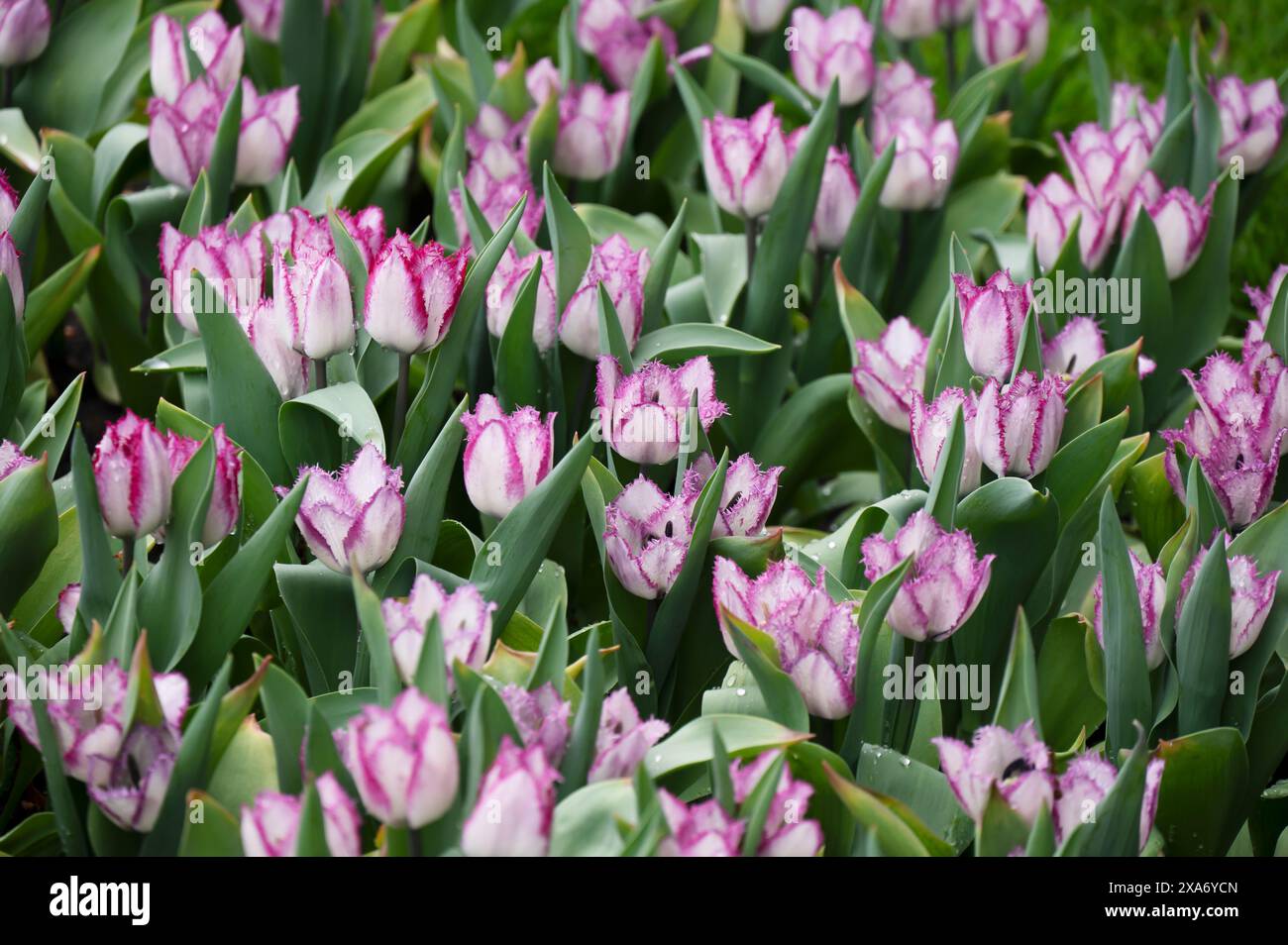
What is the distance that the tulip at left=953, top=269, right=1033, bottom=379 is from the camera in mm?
1469

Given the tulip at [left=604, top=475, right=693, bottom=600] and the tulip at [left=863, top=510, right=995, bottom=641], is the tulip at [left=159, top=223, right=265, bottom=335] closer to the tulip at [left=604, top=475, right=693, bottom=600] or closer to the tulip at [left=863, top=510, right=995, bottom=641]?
the tulip at [left=604, top=475, right=693, bottom=600]

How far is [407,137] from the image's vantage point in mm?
2256

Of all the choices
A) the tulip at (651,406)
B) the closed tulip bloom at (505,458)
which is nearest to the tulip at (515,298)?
the tulip at (651,406)

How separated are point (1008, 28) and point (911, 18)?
198 mm

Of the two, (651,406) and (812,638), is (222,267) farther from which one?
(812,638)

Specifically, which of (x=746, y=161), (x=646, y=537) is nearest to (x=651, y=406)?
(x=646, y=537)

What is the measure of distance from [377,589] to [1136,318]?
1.09 m

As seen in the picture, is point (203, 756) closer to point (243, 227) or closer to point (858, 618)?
point (858, 618)

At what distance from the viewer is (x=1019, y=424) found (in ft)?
→ 4.46

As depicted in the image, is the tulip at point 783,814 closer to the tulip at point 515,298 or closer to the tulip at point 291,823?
the tulip at point 291,823

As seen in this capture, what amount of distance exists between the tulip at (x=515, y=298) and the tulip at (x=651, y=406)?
0.19 meters

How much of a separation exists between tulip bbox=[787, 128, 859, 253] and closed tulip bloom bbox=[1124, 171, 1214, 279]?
357 mm

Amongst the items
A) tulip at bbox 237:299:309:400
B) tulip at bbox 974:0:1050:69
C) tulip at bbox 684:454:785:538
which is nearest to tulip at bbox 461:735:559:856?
tulip at bbox 684:454:785:538
